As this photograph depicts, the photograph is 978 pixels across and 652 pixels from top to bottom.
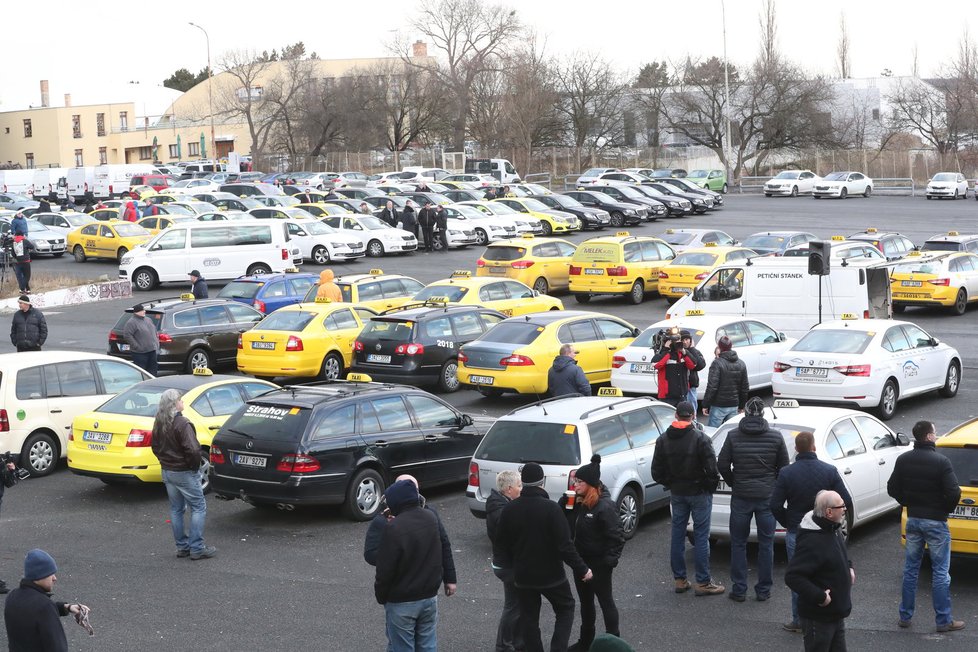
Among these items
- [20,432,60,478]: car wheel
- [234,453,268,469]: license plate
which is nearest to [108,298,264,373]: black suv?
[20,432,60,478]: car wheel

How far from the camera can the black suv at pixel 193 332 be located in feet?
73.0

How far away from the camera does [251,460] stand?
13.0 meters

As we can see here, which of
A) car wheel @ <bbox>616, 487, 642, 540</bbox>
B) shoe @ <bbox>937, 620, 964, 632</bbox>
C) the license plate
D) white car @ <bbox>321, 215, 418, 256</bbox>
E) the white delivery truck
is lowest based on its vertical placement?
shoe @ <bbox>937, 620, 964, 632</bbox>

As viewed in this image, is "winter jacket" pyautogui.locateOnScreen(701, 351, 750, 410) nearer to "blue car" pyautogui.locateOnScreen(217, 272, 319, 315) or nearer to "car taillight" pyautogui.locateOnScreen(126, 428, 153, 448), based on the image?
"car taillight" pyautogui.locateOnScreen(126, 428, 153, 448)

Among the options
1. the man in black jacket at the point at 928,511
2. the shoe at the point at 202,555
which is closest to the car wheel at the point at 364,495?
the shoe at the point at 202,555

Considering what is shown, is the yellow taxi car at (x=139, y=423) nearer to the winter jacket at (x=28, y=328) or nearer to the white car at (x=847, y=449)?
the winter jacket at (x=28, y=328)

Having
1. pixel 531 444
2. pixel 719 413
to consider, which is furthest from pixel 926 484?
pixel 719 413

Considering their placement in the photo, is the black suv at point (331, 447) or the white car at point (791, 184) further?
the white car at point (791, 184)

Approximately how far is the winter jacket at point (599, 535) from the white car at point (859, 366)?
376 inches

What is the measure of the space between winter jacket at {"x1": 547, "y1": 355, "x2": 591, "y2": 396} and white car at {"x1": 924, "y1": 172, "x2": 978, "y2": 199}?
49454mm

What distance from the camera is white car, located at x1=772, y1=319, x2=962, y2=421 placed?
1764 cm

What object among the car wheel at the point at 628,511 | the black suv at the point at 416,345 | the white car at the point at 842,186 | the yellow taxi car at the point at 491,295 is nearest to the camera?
the car wheel at the point at 628,511

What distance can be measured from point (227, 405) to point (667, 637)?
292 inches

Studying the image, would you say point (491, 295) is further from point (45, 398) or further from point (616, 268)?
point (45, 398)
